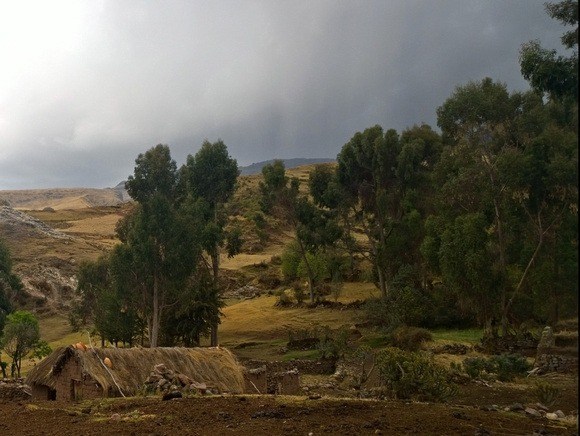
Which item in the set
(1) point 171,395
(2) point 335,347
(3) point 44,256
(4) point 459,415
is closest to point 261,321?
(2) point 335,347

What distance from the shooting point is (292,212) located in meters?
44.4

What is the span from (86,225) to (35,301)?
4194cm

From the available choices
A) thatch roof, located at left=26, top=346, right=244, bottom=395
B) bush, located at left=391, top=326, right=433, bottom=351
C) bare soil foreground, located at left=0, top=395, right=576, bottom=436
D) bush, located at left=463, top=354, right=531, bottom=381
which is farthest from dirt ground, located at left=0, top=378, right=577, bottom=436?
bush, located at left=391, top=326, right=433, bottom=351

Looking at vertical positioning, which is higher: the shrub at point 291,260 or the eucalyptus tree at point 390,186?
the eucalyptus tree at point 390,186

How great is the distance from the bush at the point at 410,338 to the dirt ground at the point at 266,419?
1657cm

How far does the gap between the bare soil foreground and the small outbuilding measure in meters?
2.84

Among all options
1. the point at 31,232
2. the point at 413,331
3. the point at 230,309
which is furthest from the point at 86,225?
the point at 413,331

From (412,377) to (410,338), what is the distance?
15762mm

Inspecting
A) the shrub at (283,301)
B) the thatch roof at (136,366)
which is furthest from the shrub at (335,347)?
the shrub at (283,301)

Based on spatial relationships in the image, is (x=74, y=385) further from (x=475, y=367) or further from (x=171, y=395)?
(x=475, y=367)

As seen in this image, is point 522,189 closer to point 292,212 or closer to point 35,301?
point 292,212

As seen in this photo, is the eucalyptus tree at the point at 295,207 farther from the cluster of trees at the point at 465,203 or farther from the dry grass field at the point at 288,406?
the dry grass field at the point at 288,406

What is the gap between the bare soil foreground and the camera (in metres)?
10.2

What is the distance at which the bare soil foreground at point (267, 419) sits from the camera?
33.4ft
